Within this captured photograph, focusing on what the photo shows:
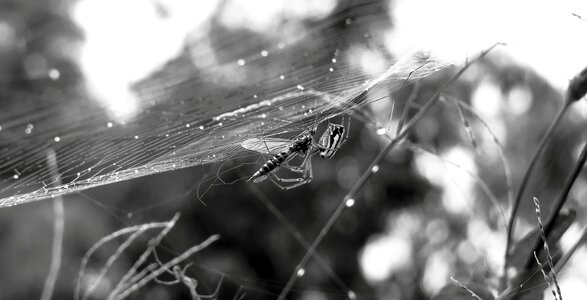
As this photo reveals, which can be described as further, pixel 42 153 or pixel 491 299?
pixel 42 153

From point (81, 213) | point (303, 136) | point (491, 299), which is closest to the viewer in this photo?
point (491, 299)

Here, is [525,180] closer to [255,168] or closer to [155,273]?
[155,273]

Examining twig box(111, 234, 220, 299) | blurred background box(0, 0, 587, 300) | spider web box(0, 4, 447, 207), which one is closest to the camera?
twig box(111, 234, 220, 299)

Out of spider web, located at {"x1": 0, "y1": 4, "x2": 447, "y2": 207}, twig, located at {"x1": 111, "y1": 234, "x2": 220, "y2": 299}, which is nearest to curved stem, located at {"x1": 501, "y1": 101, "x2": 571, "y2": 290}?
spider web, located at {"x1": 0, "y1": 4, "x2": 447, "y2": 207}

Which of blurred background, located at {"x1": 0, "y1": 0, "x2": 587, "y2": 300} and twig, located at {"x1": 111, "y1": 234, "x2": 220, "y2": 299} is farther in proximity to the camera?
blurred background, located at {"x1": 0, "y1": 0, "x2": 587, "y2": 300}

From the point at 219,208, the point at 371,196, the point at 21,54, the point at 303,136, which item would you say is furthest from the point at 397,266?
the point at 303,136

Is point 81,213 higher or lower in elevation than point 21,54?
lower

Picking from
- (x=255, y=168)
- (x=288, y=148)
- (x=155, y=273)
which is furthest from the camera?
(x=255, y=168)

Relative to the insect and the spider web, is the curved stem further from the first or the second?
the insect

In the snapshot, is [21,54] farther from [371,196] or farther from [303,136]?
[303,136]

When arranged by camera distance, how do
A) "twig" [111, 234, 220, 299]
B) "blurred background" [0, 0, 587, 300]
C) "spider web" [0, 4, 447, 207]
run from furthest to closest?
"blurred background" [0, 0, 587, 300]
"spider web" [0, 4, 447, 207]
"twig" [111, 234, 220, 299]

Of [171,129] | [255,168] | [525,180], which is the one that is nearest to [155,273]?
[525,180]
